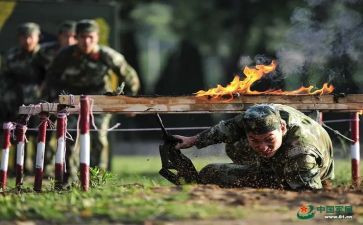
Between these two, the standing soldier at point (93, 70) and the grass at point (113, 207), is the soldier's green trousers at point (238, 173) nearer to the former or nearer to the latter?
the grass at point (113, 207)

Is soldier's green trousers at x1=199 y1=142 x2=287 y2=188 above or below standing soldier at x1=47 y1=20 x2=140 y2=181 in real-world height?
below

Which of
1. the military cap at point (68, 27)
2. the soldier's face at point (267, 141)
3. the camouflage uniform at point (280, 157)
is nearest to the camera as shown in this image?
the soldier's face at point (267, 141)

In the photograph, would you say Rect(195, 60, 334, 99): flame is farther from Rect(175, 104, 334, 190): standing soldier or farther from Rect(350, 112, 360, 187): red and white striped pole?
Rect(350, 112, 360, 187): red and white striped pole

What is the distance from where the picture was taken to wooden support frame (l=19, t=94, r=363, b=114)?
10.7m

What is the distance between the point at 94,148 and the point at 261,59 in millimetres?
3795

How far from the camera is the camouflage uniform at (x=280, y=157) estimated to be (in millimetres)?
9906

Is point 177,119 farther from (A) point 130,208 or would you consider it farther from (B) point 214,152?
(A) point 130,208

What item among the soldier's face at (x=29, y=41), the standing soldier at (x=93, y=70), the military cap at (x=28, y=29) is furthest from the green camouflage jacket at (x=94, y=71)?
the military cap at (x=28, y=29)

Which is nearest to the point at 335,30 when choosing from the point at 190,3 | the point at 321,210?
the point at 321,210

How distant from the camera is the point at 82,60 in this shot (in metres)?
15.7

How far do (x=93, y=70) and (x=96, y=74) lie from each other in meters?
0.09

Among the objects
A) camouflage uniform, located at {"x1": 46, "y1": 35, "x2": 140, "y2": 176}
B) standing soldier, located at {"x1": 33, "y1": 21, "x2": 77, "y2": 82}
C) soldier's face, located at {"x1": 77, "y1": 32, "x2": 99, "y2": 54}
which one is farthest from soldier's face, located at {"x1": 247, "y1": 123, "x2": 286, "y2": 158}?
standing soldier, located at {"x1": 33, "y1": 21, "x2": 77, "y2": 82}

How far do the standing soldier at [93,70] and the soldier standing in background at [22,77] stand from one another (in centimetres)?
180

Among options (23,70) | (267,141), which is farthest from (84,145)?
(23,70)
